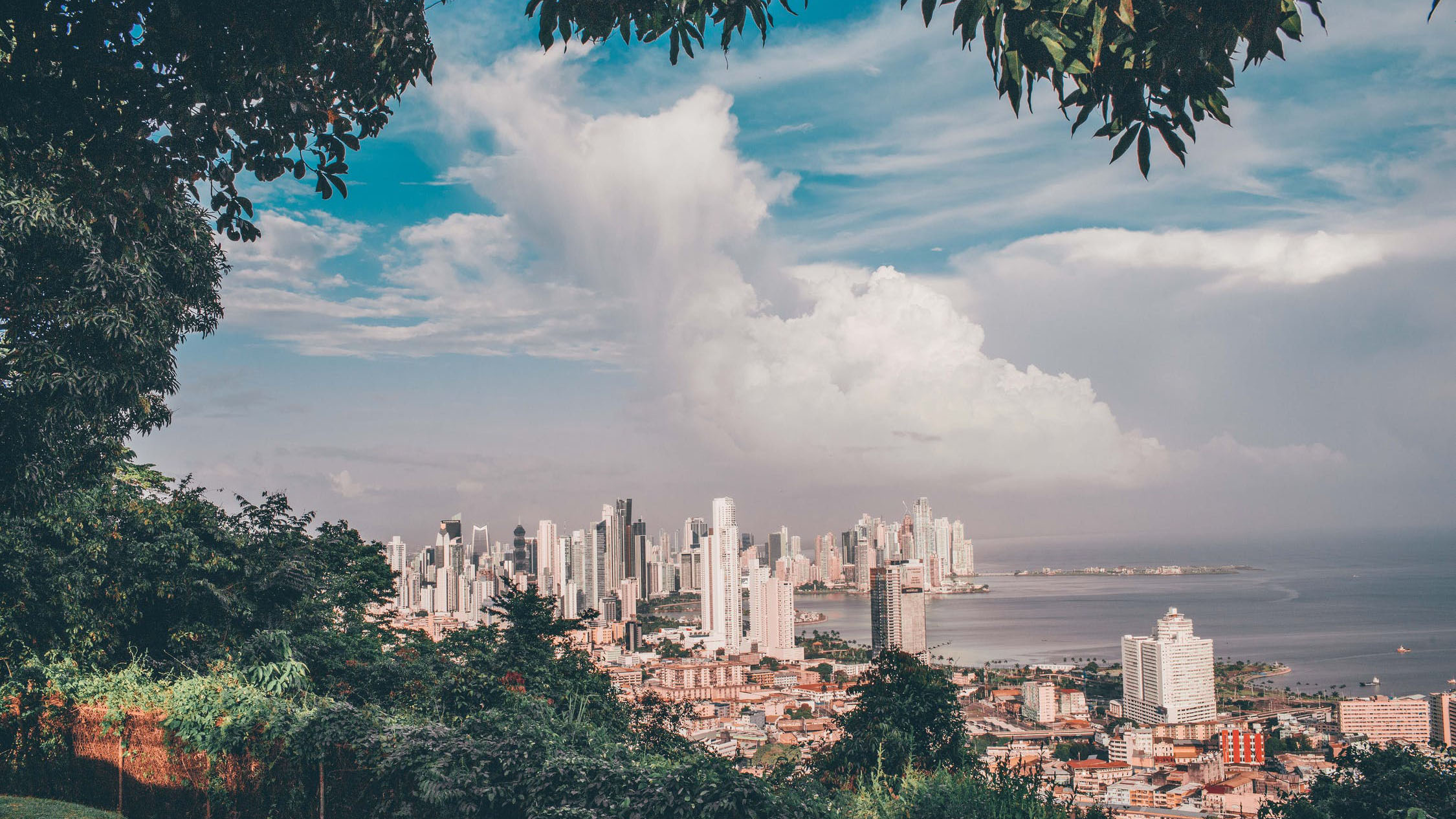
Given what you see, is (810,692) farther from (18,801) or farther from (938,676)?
(18,801)

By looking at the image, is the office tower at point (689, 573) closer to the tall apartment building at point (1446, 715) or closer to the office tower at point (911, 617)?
the office tower at point (911, 617)

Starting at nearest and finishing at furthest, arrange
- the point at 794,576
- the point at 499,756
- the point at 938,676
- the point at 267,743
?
the point at 499,756
the point at 267,743
the point at 938,676
the point at 794,576

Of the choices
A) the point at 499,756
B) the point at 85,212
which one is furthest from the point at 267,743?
the point at 85,212

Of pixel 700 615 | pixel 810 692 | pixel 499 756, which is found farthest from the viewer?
pixel 700 615

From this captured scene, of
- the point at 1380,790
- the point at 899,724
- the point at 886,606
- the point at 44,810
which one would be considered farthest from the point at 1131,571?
the point at 44,810

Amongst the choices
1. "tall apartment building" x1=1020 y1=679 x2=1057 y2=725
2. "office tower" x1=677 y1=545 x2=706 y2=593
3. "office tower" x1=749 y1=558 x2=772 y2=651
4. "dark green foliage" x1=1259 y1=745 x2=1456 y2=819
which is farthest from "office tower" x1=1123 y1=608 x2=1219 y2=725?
"office tower" x1=677 y1=545 x2=706 y2=593

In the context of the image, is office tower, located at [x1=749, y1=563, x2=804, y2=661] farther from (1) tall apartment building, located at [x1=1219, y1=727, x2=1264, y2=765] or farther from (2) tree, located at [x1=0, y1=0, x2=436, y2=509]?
(2) tree, located at [x1=0, y1=0, x2=436, y2=509]
